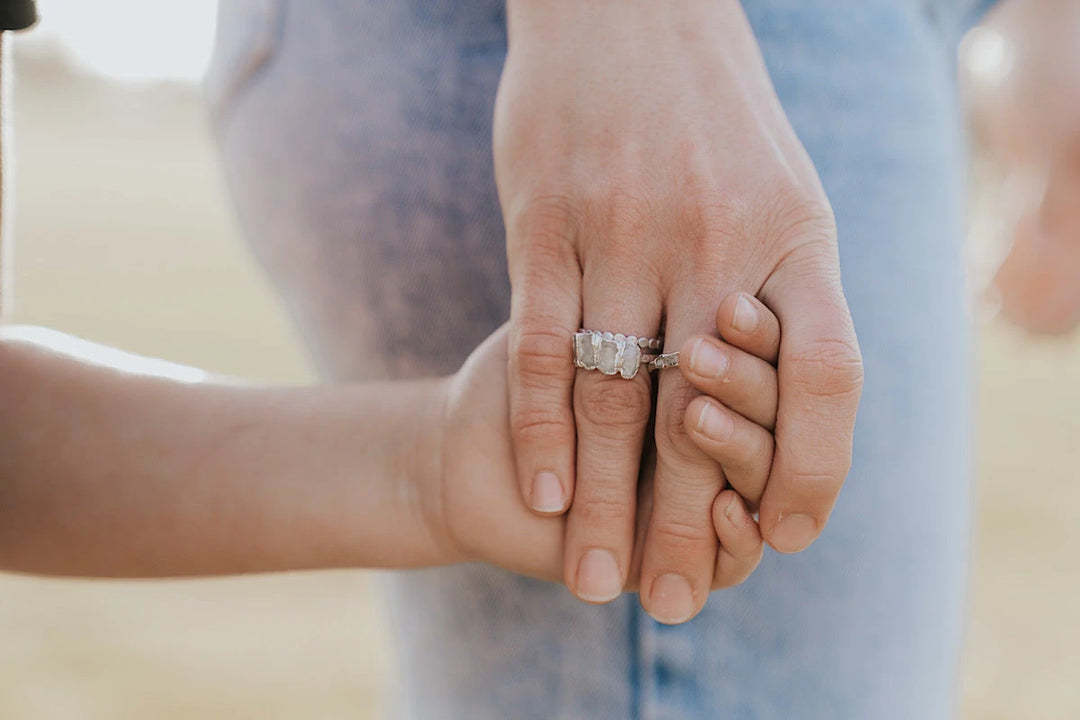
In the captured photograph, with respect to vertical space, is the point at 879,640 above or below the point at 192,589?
above

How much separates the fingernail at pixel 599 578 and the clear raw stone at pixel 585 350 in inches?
6.7

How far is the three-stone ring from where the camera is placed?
77 centimetres

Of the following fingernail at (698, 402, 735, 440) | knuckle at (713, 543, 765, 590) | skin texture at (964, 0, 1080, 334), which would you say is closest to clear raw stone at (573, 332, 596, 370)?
fingernail at (698, 402, 735, 440)

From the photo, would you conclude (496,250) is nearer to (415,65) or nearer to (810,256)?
(415,65)

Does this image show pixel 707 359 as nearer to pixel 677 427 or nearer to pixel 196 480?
pixel 677 427

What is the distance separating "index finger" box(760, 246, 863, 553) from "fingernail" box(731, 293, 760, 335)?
1.2 inches

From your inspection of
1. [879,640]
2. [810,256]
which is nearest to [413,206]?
[810,256]

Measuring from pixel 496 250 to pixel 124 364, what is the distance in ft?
1.36

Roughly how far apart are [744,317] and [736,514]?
179 millimetres

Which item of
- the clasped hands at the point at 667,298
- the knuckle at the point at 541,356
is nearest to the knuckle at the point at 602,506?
the clasped hands at the point at 667,298

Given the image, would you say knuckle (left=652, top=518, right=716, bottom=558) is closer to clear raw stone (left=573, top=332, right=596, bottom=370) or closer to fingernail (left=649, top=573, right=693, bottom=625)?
fingernail (left=649, top=573, right=693, bottom=625)

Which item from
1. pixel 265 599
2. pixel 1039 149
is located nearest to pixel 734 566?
pixel 1039 149

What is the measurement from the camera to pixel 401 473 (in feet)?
2.98

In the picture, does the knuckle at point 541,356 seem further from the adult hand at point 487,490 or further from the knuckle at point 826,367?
the knuckle at point 826,367
